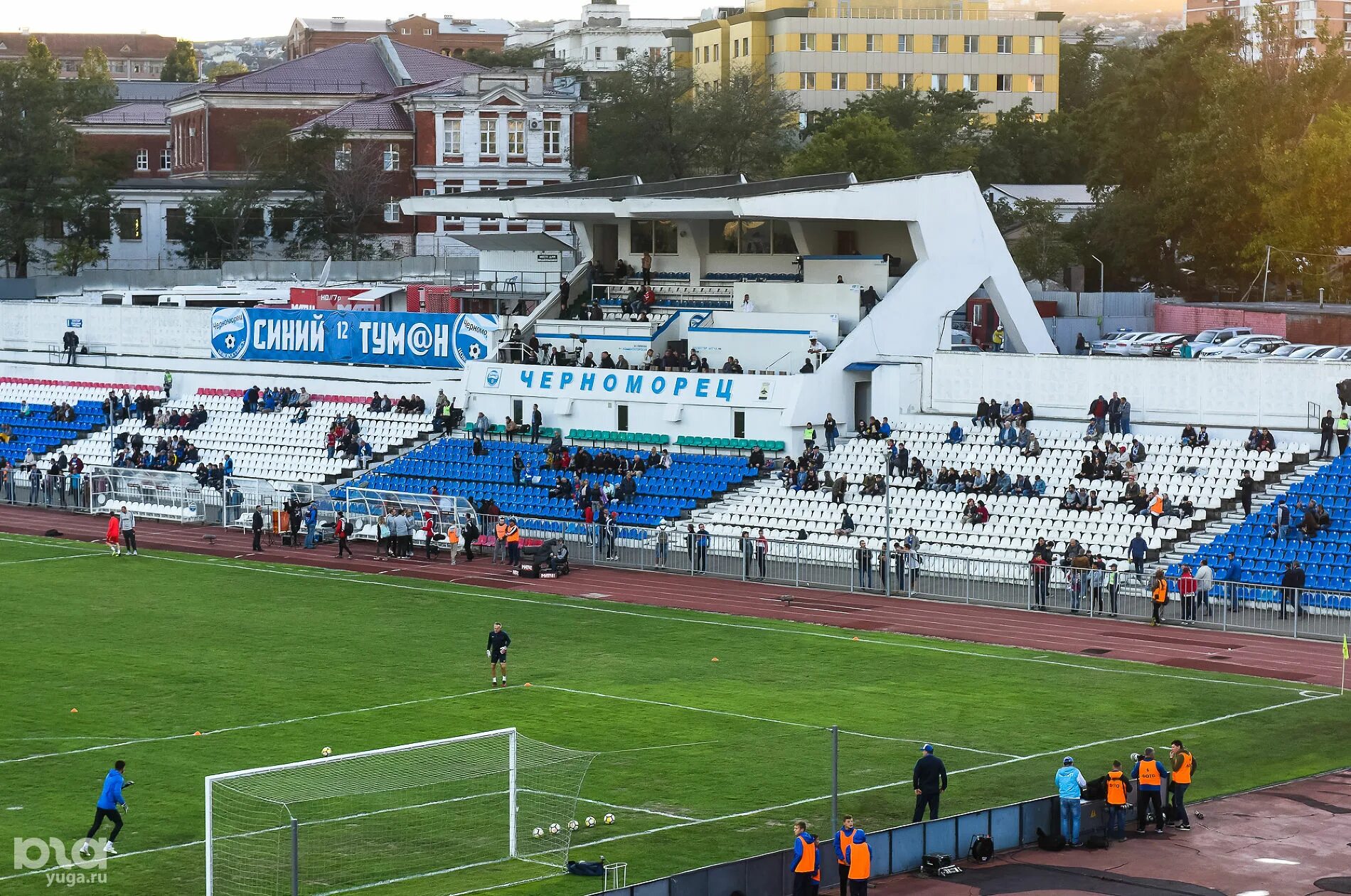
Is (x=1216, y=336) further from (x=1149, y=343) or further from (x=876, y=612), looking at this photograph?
(x=876, y=612)

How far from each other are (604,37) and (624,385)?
128296 mm

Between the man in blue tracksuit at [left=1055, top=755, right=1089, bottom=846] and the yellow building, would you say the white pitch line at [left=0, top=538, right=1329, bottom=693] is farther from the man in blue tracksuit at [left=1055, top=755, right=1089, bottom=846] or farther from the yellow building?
the yellow building

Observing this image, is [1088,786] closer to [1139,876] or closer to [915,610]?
[1139,876]

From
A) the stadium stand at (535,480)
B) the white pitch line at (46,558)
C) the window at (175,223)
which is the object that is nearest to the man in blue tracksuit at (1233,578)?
the stadium stand at (535,480)

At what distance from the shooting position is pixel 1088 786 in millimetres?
24969

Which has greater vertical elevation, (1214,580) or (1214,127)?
(1214,127)

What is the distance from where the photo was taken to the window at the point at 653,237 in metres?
67.3

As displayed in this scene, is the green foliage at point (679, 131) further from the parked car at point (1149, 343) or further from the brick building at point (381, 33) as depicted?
the brick building at point (381, 33)

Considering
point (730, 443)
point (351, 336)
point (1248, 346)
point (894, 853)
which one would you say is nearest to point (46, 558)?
point (351, 336)

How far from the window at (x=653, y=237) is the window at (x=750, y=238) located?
6.68ft

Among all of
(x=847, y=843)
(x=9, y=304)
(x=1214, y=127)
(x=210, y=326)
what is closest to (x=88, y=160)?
(x=9, y=304)

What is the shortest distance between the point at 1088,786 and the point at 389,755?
31.7ft

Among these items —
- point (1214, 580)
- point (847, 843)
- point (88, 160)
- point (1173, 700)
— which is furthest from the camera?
point (88, 160)

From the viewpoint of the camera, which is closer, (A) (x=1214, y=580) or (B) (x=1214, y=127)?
(A) (x=1214, y=580)
